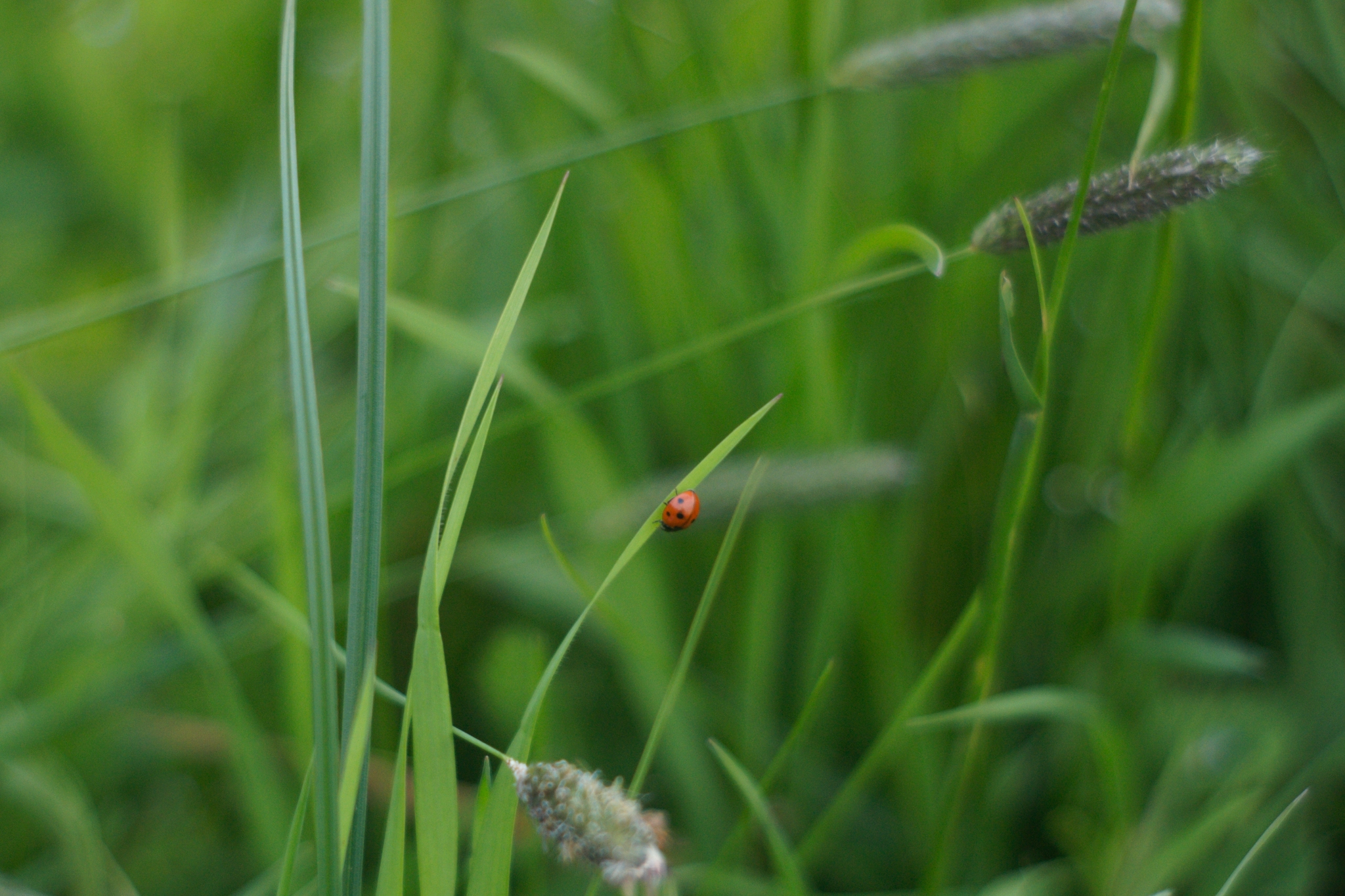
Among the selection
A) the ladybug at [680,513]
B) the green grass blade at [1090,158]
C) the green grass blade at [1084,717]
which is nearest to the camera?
the green grass blade at [1090,158]

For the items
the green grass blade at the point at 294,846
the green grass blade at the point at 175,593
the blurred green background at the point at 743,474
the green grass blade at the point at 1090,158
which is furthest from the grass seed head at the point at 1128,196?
the green grass blade at the point at 175,593

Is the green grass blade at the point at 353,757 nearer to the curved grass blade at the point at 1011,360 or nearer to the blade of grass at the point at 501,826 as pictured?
the blade of grass at the point at 501,826

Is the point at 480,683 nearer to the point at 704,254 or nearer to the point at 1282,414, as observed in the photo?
the point at 704,254

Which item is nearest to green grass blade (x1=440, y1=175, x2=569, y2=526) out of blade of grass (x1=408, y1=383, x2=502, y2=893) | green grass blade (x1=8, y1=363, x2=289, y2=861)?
blade of grass (x1=408, y1=383, x2=502, y2=893)

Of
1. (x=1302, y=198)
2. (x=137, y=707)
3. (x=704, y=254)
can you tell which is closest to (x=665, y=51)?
(x=704, y=254)

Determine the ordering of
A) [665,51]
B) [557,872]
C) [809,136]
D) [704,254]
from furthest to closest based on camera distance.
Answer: [665,51] < [704,254] < [809,136] < [557,872]

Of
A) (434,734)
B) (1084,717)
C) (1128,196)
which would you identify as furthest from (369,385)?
(1084,717)

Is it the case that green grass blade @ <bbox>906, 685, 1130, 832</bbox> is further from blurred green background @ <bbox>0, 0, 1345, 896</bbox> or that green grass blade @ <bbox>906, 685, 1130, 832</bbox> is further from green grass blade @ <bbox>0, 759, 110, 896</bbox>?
green grass blade @ <bbox>0, 759, 110, 896</bbox>
